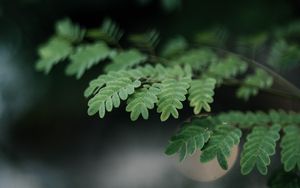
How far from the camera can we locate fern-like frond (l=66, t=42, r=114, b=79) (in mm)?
2320

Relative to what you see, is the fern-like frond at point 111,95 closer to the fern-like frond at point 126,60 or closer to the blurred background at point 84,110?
the fern-like frond at point 126,60

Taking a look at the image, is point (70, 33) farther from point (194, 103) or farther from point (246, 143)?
point (246, 143)

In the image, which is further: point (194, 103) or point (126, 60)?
point (126, 60)

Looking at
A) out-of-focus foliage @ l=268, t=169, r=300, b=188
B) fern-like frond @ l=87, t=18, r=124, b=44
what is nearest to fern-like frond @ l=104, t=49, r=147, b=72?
fern-like frond @ l=87, t=18, r=124, b=44

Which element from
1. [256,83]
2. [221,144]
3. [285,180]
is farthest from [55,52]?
[285,180]

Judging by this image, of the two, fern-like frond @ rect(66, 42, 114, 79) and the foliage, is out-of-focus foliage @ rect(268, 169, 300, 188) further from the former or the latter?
fern-like frond @ rect(66, 42, 114, 79)

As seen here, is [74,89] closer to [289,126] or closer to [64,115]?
[64,115]

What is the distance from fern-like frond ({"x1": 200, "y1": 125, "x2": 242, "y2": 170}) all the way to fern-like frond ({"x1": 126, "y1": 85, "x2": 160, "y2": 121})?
22cm

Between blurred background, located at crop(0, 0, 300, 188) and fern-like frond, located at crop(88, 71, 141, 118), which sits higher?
blurred background, located at crop(0, 0, 300, 188)

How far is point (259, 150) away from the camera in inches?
66.9

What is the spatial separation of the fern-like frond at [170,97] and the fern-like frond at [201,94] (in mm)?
73

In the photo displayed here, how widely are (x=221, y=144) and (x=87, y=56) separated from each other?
87 cm

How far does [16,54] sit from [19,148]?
38.7 inches

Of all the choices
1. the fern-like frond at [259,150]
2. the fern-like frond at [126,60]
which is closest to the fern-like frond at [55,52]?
the fern-like frond at [126,60]
